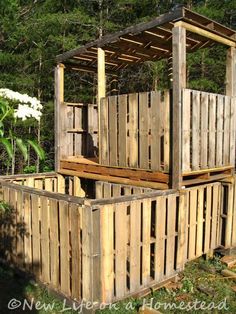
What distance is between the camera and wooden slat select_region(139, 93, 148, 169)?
242 inches

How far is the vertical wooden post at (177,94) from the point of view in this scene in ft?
18.6

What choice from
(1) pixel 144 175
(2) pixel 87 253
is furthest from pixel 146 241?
(1) pixel 144 175

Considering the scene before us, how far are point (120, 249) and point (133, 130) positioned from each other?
2327mm

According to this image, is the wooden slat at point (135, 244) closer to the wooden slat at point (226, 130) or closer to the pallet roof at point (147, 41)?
the wooden slat at point (226, 130)

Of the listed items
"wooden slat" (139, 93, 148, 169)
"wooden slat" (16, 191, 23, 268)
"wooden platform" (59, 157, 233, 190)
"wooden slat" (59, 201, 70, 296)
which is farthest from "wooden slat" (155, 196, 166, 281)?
"wooden slat" (16, 191, 23, 268)

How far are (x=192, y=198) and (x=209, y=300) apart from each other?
1694 mm

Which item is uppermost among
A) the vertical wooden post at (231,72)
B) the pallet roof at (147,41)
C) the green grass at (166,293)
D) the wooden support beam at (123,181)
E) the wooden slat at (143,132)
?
the pallet roof at (147,41)

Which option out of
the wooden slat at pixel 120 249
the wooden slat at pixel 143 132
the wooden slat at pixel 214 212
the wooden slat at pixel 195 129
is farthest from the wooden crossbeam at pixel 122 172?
the wooden slat at pixel 120 249

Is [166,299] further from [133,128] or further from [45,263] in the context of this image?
[133,128]

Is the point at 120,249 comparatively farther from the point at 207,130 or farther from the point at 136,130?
the point at 207,130

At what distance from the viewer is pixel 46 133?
56.4ft

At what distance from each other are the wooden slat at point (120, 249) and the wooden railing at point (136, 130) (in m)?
1.51

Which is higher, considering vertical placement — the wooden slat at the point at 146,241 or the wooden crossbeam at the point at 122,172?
the wooden crossbeam at the point at 122,172

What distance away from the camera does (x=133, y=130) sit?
6.40 m
